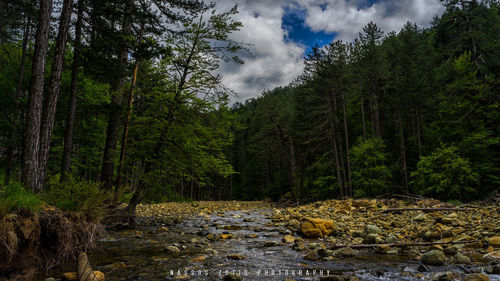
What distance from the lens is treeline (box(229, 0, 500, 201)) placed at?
1703 cm

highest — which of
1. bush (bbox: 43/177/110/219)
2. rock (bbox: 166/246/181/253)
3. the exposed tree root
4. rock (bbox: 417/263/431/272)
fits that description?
bush (bbox: 43/177/110/219)

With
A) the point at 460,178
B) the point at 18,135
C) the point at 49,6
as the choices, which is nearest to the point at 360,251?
the point at 49,6

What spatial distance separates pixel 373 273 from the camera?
4.06 metres

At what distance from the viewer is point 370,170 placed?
2070 centimetres

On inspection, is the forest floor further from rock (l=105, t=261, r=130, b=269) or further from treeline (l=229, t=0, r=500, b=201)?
treeline (l=229, t=0, r=500, b=201)

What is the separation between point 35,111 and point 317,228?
7.89 m

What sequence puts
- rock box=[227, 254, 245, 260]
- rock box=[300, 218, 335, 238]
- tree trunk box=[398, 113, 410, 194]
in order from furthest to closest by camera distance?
tree trunk box=[398, 113, 410, 194] → rock box=[300, 218, 335, 238] → rock box=[227, 254, 245, 260]

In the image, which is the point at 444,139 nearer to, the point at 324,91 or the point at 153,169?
the point at 324,91

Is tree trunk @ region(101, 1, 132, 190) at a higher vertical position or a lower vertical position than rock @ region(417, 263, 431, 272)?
higher

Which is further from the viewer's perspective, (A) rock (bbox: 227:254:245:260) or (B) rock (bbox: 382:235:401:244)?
(B) rock (bbox: 382:235:401:244)

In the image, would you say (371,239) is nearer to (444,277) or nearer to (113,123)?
(444,277)

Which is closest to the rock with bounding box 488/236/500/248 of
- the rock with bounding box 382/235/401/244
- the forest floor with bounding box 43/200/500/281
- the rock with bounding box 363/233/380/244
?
the forest floor with bounding box 43/200/500/281

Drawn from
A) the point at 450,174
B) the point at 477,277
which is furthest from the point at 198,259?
the point at 450,174

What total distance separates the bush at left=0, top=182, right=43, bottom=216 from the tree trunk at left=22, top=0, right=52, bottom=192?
7.30 feet
